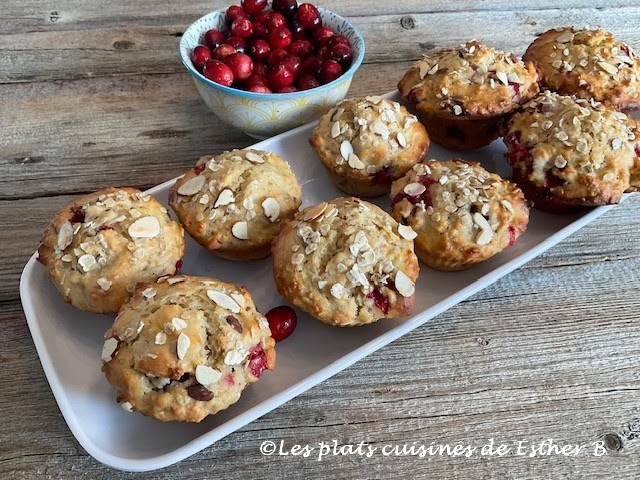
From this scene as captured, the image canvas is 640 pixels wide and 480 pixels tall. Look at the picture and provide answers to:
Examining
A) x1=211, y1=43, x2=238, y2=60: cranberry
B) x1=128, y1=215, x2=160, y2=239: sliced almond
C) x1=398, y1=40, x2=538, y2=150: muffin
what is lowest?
x1=128, y1=215, x2=160, y2=239: sliced almond

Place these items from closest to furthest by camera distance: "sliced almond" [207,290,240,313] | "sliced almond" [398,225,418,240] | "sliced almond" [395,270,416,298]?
"sliced almond" [207,290,240,313] < "sliced almond" [395,270,416,298] < "sliced almond" [398,225,418,240]

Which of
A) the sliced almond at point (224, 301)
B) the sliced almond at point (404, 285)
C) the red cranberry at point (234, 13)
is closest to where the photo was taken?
the sliced almond at point (224, 301)

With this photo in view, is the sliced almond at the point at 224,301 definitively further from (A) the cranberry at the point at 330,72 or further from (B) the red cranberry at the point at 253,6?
(B) the red cranberry at the point at 253,6

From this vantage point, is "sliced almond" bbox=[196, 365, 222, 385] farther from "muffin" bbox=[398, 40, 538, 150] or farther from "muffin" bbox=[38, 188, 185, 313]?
"muffin" bbox=[398, 40, 538, 150]

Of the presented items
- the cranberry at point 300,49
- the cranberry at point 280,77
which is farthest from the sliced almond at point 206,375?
the cranberry at point 300,49

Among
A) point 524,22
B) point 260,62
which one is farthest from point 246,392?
point 524,22

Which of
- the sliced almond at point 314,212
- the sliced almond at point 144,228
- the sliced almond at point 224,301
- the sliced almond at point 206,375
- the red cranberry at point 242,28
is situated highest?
the red cranberry at point 242,28

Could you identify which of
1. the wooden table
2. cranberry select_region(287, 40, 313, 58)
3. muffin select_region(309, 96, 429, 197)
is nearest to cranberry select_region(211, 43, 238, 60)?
cranberry select_region(287, 40, 313, 58)
